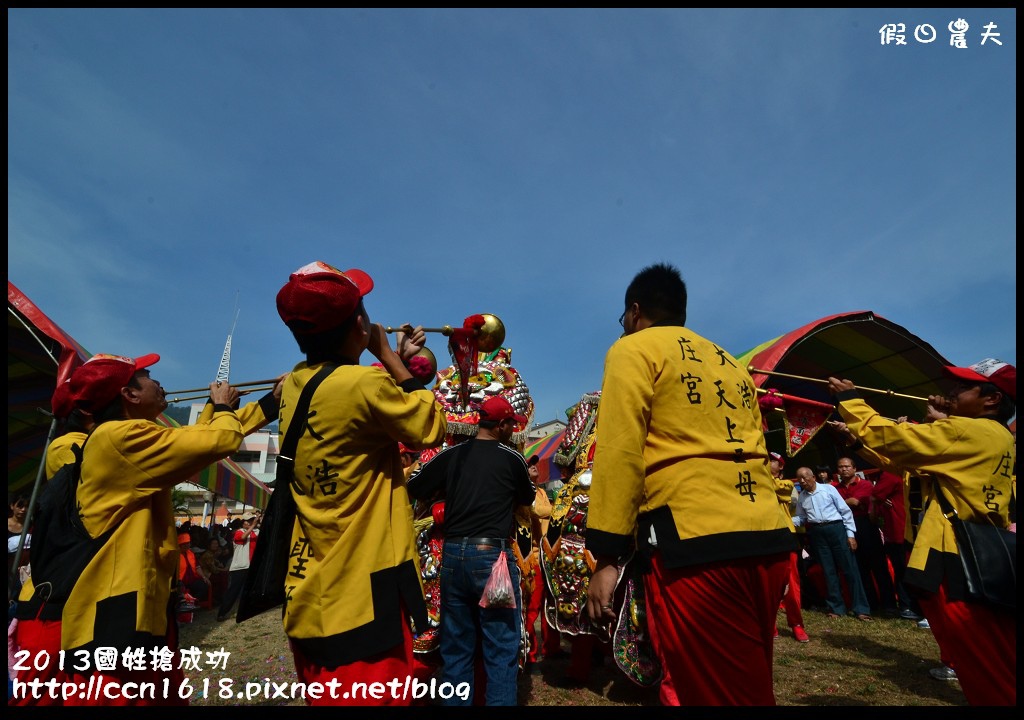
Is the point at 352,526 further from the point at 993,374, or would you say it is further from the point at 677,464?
the point at 993,374

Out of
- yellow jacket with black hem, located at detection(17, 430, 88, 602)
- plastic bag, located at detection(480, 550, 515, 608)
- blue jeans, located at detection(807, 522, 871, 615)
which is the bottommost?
blue jeans, located at detection(807, 522, 871, 615)

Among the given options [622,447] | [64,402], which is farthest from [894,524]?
[64,402]

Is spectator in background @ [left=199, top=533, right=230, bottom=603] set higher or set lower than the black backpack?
lower

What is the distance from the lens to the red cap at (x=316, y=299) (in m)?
2.08

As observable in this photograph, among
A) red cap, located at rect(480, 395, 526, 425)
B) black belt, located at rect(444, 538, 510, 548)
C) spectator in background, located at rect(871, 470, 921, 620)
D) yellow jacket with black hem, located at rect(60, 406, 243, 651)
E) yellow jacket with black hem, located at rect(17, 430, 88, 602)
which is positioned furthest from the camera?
spectator in background, located at rect(871, 470, 921, 620)

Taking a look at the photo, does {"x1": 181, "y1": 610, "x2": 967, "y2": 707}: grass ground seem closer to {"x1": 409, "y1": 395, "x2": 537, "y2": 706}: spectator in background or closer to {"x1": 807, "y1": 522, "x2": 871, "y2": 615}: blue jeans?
{"x1": 807, "y1": 522, "x2": 871, "y2": 615}: blue jeans

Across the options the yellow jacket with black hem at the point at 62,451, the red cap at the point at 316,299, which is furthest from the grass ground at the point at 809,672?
the red cap at the point at 316,299

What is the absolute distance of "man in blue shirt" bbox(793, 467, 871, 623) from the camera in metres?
7.12

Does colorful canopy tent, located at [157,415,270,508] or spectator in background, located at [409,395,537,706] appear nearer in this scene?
spectator in background, located at [409,395,537,706]

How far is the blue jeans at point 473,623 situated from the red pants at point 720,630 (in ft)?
4.93

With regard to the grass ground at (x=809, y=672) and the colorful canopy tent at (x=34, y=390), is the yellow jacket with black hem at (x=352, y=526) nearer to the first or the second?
the colorful canopy tent at (x=34, y=390)

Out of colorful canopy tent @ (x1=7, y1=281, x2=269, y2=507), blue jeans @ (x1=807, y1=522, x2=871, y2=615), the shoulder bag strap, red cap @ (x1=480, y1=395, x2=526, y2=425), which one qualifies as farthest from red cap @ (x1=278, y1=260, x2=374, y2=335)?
blue jeans @ (x1=807, y1=522, x2=871, y2=615)

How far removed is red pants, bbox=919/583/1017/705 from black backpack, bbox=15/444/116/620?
377cm
